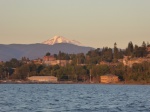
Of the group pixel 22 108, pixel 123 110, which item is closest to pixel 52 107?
pixel 22 108

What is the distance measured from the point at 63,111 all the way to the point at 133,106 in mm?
10564

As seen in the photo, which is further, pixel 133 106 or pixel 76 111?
pixel 133 106

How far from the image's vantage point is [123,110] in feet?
198

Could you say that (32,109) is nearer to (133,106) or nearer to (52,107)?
(52,107)

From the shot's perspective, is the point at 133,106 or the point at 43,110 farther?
the point at 133,106

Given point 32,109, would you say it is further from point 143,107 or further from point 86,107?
point 143,107

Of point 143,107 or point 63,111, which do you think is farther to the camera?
point 143,107

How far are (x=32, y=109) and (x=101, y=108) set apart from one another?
289 inches

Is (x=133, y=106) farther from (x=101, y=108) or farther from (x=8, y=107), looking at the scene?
(x=8, y=107)

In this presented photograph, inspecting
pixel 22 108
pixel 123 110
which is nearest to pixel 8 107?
pixel 22 108

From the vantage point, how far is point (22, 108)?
62.5 metres

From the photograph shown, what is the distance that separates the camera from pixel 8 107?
63.1 m

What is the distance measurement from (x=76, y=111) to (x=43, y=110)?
3260 mm

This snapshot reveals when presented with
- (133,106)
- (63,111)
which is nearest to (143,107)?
(133,106)
